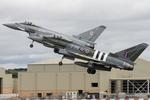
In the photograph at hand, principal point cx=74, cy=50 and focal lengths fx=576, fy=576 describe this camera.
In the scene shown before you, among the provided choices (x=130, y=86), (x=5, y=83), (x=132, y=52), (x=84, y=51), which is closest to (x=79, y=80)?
(x=130, y=86)

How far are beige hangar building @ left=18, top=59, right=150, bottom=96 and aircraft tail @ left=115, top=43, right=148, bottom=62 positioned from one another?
7898cm

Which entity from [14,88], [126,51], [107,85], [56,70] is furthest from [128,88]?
[126,51]

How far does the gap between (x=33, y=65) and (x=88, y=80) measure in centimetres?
1792

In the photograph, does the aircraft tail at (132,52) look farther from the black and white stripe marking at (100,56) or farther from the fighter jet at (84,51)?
the black and white stripe marking at (100,56)

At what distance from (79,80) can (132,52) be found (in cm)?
8416

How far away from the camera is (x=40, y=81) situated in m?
154

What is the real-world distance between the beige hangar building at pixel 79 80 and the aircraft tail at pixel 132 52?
7898cm

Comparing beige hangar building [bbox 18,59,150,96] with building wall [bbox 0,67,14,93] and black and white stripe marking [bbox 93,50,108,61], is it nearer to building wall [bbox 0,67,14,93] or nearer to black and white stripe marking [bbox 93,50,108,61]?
building wall [bbox 0,67,14,93]

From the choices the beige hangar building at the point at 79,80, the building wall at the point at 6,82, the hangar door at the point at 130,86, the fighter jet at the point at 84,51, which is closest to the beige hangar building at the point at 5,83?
the building wall at the point at 6,82

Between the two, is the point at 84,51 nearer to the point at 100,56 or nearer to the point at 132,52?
the point at 100,56

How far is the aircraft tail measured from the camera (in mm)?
66562

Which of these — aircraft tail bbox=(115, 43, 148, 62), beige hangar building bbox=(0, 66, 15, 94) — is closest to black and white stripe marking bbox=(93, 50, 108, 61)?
aircraft tail bbox=(115, 43, 148, 62)

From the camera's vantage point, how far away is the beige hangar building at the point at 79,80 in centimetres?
14888

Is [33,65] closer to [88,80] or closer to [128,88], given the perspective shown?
[88,80]
